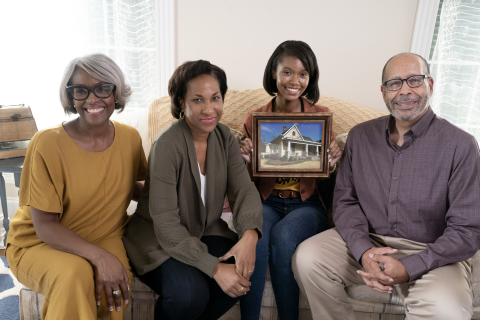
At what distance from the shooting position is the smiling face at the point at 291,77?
1888mm

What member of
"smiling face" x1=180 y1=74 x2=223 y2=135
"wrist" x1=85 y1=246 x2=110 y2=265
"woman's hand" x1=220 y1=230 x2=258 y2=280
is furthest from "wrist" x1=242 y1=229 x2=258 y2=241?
"wrist" x1=85 y1=246 x2=110 y2=265

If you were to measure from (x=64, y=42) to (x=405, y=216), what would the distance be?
3.02 meters

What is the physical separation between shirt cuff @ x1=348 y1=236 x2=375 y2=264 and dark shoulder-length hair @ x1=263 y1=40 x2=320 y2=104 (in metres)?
0.87

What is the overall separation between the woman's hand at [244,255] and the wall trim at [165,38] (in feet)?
6.16

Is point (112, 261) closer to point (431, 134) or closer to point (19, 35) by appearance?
point (431, 134)

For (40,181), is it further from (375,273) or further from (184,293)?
(375,273)

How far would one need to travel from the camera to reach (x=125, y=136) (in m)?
Answer: 1.65

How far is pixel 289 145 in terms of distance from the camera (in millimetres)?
1892

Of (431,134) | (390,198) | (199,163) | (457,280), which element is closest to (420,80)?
(431,134)

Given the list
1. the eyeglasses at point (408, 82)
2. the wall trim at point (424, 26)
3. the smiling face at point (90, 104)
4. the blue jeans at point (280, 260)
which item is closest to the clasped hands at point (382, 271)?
the blue jeans at point (280, 260)

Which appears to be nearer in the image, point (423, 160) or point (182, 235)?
point (182, 235)

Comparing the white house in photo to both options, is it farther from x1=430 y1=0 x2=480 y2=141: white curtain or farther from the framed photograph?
x1=430 y1=0 x2=480 y2=141: white curtain

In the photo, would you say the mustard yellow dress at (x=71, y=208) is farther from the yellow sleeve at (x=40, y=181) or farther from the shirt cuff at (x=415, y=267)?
A: the shirt cuff at (x=415, y=267)

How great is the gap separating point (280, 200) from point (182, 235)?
2.29 feet
